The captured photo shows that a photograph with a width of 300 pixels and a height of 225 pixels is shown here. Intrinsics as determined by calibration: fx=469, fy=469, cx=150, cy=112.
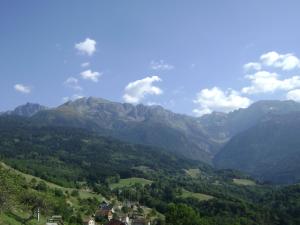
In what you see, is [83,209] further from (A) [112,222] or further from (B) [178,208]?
(B) [178,208]

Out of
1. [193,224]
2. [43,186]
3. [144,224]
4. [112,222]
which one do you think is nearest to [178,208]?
[193,224]

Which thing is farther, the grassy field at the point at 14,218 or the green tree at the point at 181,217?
the green tree at the point at 181,217

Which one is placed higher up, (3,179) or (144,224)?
(3,179)

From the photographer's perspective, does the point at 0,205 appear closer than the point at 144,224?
Yes

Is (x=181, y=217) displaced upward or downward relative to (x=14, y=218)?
downward

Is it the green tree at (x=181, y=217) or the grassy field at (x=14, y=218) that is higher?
the grassy field at (x=14, y=218)

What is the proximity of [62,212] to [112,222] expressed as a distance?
20.6 m

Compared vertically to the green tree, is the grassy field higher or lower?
higher

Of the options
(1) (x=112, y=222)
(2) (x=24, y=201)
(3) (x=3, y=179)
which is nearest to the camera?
(3) (x=3, y=179)

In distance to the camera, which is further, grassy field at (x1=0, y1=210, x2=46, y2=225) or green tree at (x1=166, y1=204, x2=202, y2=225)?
green tree at (x1=166, y1=204, x2=202, y2=225)

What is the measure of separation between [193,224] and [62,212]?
40801 mm

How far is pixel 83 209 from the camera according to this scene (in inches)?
7633

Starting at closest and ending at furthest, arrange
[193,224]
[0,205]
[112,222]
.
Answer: [0,205]
[193,224]
[112,222]

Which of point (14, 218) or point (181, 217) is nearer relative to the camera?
point (14, 218)
